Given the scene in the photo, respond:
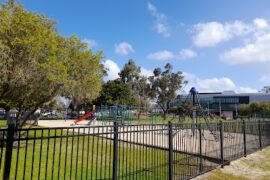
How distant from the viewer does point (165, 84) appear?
59.8 metres

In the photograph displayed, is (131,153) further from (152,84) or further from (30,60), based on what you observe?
(152,84)

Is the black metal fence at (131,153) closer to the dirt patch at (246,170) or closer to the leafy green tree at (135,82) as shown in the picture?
the dirt patch at (246,170)

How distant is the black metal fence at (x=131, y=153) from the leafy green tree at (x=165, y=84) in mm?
48251

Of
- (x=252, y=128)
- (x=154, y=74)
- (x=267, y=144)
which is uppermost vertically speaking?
(x=154, y=74)

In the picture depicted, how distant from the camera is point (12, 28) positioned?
9180 mm

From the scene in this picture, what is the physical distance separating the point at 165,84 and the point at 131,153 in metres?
51.7

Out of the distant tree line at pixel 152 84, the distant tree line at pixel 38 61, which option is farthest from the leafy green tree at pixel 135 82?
the distant tree line at pixel 38 61

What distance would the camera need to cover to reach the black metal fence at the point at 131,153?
4262mm

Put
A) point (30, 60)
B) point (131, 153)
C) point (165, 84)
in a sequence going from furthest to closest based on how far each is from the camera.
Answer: point (165, 84), point (30, 60), point (131, 153)

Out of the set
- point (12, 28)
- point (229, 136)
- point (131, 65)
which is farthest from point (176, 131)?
point (131, 65)

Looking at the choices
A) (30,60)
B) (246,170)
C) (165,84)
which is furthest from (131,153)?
(165,84)

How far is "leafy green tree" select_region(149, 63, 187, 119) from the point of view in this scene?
60062mm

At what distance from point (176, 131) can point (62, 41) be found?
774 cm

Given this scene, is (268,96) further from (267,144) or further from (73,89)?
(73,89)
